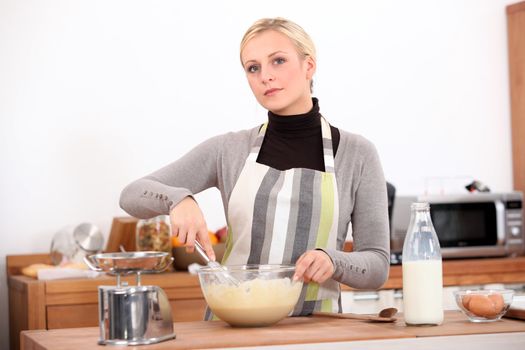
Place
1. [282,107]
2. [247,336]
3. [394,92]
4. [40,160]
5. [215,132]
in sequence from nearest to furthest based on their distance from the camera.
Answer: [247,336] < [282,107] < [40,160] < [215,132] < [394,92]

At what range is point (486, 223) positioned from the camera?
4129 mm

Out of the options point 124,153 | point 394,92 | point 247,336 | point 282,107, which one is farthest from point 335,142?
point 394,92

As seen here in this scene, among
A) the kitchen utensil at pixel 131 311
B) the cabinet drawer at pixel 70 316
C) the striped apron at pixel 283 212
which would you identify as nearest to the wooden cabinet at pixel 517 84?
the cabinet drawer at pixel 70 316

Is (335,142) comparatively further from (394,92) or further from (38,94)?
(394,92)

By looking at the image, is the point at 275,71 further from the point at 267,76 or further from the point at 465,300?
the point at 465,300

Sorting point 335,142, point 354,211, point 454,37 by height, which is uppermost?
point 454,37

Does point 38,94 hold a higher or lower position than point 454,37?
lower

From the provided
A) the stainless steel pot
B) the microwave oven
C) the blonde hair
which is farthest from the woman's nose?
the microwave oven

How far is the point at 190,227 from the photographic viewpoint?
2035mm

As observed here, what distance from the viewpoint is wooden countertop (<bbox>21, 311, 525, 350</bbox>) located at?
6.00 ft

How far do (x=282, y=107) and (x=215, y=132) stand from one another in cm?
174

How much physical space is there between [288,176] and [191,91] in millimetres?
1723

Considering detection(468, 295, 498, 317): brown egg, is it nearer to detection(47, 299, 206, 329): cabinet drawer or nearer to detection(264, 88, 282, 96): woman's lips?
detection(264, 88, 282, 96): woman's lips

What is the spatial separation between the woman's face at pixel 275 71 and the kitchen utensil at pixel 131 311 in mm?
607
